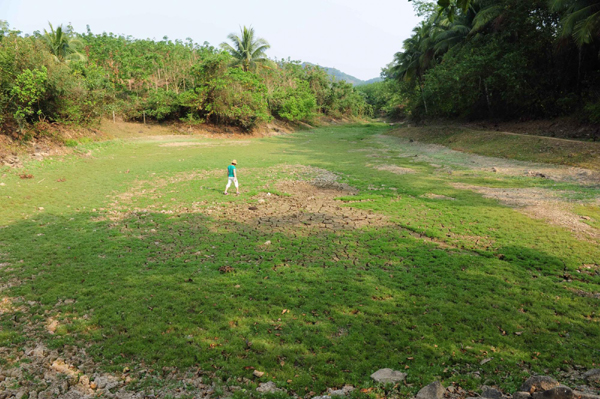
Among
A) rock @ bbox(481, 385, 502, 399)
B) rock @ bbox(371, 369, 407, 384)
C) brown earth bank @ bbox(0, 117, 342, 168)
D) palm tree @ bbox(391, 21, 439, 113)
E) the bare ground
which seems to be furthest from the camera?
palm tree @ bbox(391, 21, 439, 113)

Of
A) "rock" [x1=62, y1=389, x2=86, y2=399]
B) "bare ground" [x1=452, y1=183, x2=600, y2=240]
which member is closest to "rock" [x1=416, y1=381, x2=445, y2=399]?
"rock" [x1=62, y1=389, x2=86, y2=399]

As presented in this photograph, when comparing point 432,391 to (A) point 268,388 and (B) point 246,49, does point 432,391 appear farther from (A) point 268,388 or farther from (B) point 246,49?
(B) point 246,49

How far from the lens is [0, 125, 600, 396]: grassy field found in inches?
195

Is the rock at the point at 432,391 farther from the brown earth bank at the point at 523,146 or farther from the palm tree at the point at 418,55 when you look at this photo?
the palm tree at the point at 418,55

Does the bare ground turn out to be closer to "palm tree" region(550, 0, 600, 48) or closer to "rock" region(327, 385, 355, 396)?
"rock" region(327, 385, 355, 396)

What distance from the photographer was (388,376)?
14.9 ft

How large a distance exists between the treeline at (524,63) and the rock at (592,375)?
77.0ft

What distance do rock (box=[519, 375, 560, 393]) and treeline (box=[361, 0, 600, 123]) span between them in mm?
24222

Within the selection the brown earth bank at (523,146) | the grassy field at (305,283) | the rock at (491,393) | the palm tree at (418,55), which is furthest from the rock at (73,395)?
the palm tree at (418,55)

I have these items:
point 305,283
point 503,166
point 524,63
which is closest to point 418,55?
point 524,63

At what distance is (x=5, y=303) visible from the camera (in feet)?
20.3

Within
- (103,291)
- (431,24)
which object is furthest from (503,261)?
(431,24)

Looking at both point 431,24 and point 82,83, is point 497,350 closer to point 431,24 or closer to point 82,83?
point 82,83

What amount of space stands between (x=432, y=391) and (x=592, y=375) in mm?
2160
